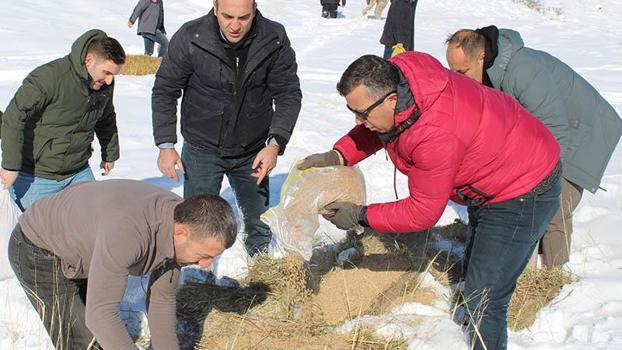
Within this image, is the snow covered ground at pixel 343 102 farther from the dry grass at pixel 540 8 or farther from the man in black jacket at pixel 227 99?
the man in black jacket at pixel 227 99

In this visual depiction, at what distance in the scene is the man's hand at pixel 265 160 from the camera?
3.57 m

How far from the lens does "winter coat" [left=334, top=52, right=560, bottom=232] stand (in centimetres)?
253

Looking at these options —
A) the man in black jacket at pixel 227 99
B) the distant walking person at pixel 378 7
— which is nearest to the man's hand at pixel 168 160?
the man in black jacket at pixel 227 99

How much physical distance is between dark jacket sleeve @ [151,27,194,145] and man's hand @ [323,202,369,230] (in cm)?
→ 103

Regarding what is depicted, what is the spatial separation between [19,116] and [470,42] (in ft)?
7.97

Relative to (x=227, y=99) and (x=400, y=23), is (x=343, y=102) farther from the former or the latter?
(x=227, y=99)

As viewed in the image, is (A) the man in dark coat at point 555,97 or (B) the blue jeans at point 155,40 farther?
(B) the blue jeans at point 155,40

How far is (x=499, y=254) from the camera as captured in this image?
2.94 meters

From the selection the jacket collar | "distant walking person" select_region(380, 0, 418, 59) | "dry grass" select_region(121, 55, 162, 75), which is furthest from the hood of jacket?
"distant walking person" select_region(380, 0, 418, 59)

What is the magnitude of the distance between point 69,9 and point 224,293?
58.3ft

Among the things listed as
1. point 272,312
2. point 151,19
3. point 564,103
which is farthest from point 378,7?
point 272,312

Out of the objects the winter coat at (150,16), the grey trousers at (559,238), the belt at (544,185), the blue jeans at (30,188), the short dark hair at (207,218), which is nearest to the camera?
the short dark hair at (207,218)

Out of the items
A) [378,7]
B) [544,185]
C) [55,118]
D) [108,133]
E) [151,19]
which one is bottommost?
[378,7]

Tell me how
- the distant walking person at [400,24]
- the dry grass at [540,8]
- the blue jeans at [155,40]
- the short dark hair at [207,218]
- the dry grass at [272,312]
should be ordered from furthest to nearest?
1. the dry grass at [540,8]
2. the blue jeans at [155,40]
3. the distant walking person at [400,24]
4. the dry grass at [272,312]
5. the short dark hair at [207,218]
